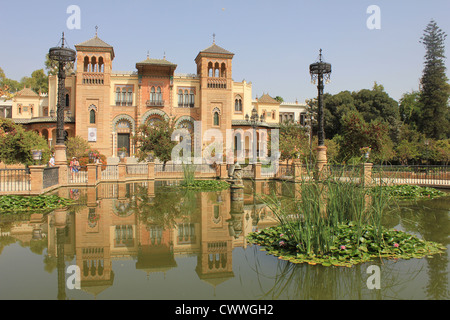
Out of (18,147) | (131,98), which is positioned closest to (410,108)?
(131,98)

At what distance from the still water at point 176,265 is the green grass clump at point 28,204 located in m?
1.39

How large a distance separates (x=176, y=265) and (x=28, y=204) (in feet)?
24.3

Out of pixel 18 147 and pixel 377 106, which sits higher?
pixel 377 106

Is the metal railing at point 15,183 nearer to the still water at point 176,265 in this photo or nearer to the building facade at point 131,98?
the still water at point 176,265

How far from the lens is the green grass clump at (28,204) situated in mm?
9852

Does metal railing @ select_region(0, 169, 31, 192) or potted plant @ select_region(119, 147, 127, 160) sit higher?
potted plant @ select_region(119, 147, 127, 160)

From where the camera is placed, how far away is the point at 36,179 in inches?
506

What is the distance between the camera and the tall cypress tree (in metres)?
38.9

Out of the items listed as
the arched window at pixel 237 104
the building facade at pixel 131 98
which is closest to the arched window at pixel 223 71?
the building facade at pixel 131 98

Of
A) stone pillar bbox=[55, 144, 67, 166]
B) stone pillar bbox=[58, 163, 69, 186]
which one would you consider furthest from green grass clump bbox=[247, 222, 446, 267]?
stone pillar bbox=[55, 144, 67, 166]

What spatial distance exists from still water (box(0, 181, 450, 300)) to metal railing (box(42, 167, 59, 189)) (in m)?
5.40

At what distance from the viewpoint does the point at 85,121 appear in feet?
118

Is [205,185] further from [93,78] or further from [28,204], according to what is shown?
[93,78]

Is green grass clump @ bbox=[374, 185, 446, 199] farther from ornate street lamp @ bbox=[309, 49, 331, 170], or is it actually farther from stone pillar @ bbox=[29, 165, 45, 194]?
stone pillar @ bbox=[29, 165, 45, 194]
